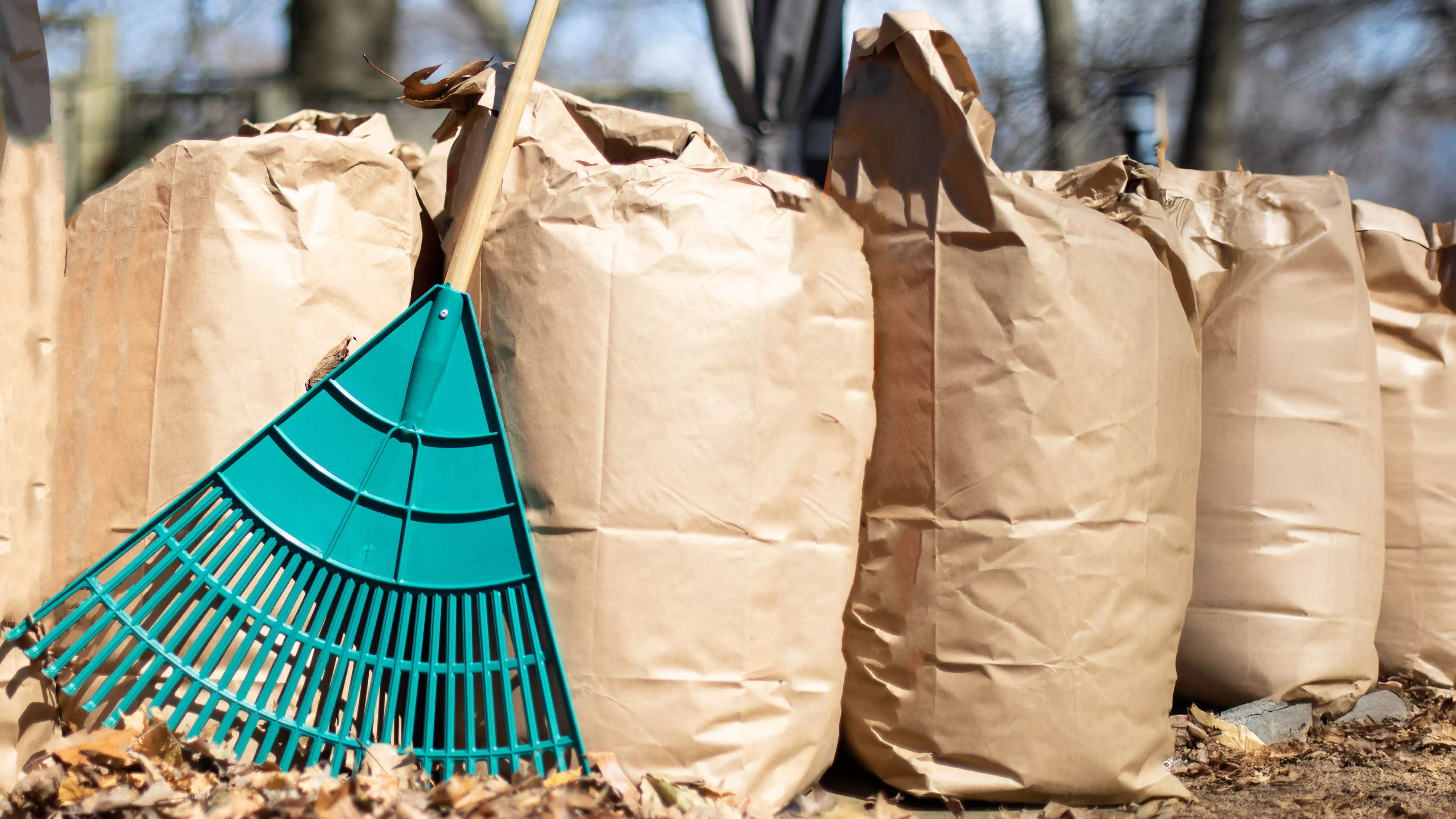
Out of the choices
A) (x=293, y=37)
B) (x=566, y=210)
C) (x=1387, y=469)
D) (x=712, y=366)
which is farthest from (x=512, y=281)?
(x=293, y=37)

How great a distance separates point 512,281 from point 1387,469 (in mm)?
1594

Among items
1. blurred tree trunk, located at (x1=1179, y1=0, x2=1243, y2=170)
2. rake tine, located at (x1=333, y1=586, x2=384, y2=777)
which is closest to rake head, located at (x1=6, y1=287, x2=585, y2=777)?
rake tine, located at (x1=333, y1=586, x2=384, y2=777)

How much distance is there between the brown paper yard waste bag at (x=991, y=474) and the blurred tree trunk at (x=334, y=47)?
373 centimetres

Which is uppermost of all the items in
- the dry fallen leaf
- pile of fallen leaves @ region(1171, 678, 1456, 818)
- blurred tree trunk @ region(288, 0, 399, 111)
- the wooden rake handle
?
blurred tree trunk @ region(288, 0, 399, 111)

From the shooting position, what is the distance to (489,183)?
3.70 feet

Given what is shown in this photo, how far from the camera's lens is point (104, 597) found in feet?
3.39

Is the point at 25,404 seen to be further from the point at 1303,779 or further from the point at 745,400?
the point at 1303,779

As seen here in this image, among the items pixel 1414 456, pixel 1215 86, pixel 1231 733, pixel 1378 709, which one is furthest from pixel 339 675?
pixel 1215 86

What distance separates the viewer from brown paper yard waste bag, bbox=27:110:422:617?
111 cm

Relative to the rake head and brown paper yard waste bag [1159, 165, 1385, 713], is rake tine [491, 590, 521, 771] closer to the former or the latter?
the rake head

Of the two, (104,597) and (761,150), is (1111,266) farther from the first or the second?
(104,597)

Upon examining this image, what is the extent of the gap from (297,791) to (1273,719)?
136 cm

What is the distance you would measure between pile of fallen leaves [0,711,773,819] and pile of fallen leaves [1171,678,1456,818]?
0.69 meters

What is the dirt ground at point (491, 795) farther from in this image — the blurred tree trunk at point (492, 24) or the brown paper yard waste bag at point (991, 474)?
the blurred tree trunk at point (492, 24)
